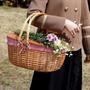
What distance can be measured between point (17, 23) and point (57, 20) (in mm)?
7750

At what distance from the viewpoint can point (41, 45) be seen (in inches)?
113

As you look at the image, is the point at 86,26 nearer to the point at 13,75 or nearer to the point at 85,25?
the point at 85,25

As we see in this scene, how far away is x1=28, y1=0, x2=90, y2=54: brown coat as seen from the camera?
9.80 feet

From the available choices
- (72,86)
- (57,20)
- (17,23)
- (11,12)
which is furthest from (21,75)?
(11,12)

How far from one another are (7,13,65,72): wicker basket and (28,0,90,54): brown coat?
104mm

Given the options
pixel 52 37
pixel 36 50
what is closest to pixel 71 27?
pixel 52 37

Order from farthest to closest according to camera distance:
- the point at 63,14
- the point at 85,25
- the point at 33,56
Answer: the point at 85,25
the point at 63,14
the point at 33,56

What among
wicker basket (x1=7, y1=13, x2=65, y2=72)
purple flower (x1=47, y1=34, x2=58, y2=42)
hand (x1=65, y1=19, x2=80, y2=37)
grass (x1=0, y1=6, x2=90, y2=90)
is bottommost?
grass (x1=0, y1=6, x2=90, y2=90)

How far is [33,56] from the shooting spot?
9.34ft

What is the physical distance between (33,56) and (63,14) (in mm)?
461

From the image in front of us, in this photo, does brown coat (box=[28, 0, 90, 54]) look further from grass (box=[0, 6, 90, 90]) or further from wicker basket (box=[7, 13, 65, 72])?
grass (box=[0, 6, 90, 90])

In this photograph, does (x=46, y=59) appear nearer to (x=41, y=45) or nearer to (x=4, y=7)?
(x=41, y=45)

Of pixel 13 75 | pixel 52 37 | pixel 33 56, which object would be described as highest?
pixel 52 37

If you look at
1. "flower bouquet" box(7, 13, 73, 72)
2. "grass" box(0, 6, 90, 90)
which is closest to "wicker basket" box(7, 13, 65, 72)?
"flower bouquet" box(7, 13, 73, 72)
